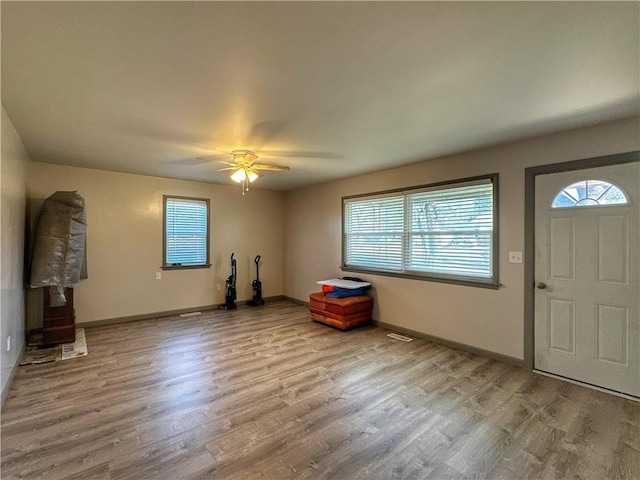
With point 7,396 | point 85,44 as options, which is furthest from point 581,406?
point 7,396

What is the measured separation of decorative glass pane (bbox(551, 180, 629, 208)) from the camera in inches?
110

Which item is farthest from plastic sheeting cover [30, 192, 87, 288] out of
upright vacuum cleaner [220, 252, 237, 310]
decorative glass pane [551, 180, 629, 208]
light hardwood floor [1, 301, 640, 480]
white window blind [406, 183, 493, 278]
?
decorative glass pane [551, 180, 629, 208]

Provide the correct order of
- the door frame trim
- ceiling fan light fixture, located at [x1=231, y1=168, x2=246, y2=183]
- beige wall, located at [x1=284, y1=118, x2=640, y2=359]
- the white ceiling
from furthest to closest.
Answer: ceiling fan light fixture, located at [x1=231, y1=168, x2=246, y2=183]
the door frame trim
beige wall, located at [x1=284, y1=118, x2=640, y2=359]
the white ceiling

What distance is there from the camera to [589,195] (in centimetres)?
294

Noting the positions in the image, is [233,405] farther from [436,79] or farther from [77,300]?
[77,300]

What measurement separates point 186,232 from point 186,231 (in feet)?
0.06

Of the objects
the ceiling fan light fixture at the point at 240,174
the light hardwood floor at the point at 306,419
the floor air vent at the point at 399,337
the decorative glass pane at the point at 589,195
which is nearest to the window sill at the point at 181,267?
the light hardwood floor at the point at 306,419

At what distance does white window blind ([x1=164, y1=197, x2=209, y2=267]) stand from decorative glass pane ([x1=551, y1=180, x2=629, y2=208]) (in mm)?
5526

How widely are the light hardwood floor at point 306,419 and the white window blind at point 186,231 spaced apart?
7.11ft

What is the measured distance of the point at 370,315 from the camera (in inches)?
196

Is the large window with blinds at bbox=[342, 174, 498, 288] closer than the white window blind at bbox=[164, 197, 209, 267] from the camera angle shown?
Yes

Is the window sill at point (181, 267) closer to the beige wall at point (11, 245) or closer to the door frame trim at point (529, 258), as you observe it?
the beige wall at point (11, 245)

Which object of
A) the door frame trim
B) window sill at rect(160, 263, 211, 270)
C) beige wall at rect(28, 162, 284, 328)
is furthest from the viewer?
window sill at rect(160, 263, 211, 270)

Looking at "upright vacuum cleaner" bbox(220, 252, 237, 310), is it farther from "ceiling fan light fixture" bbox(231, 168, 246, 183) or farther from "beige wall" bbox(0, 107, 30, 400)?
"beige wall" bbox(0, 107, 30, 400)
